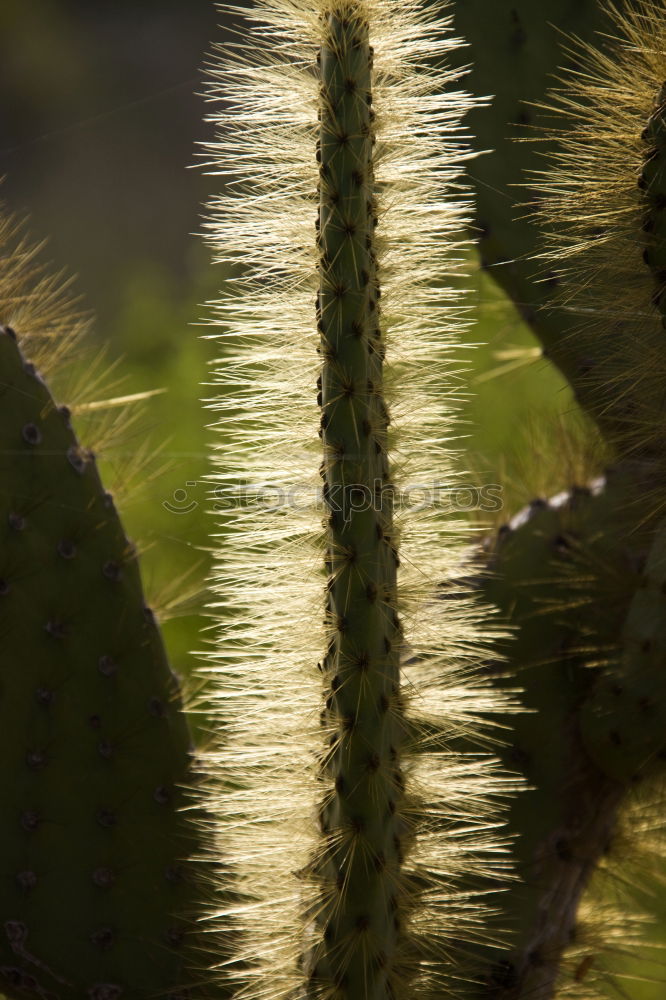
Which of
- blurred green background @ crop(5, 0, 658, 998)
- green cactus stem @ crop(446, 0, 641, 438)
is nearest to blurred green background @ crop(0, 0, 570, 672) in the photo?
blurred green background @ crop(5, 0, 658, 998)

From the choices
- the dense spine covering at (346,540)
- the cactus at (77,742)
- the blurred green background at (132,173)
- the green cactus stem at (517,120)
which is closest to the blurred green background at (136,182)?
the blurred green background at (132,173)

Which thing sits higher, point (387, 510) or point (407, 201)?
point (407, 201)

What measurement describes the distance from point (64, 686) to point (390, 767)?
Answer: 0.27 m

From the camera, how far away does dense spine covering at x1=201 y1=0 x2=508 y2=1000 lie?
0.48m

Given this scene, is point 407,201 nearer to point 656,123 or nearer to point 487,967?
point 656,123

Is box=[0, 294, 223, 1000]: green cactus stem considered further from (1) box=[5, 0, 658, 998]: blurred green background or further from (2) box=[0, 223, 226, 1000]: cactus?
(1) box=[5, 0, 658, 998]: blurred green background

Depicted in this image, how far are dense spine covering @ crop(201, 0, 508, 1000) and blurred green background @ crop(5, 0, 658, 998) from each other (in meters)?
0.47

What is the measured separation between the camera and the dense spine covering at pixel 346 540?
48 cm

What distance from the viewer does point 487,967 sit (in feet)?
2.26

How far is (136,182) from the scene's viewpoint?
3.81 ft

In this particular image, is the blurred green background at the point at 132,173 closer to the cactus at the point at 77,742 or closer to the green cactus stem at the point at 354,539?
the cactus at the point at 77,742

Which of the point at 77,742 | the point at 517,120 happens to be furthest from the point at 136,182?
the point at 77,742

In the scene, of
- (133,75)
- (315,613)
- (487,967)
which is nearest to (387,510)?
(315,613)

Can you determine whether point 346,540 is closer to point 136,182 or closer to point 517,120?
point 517,120
